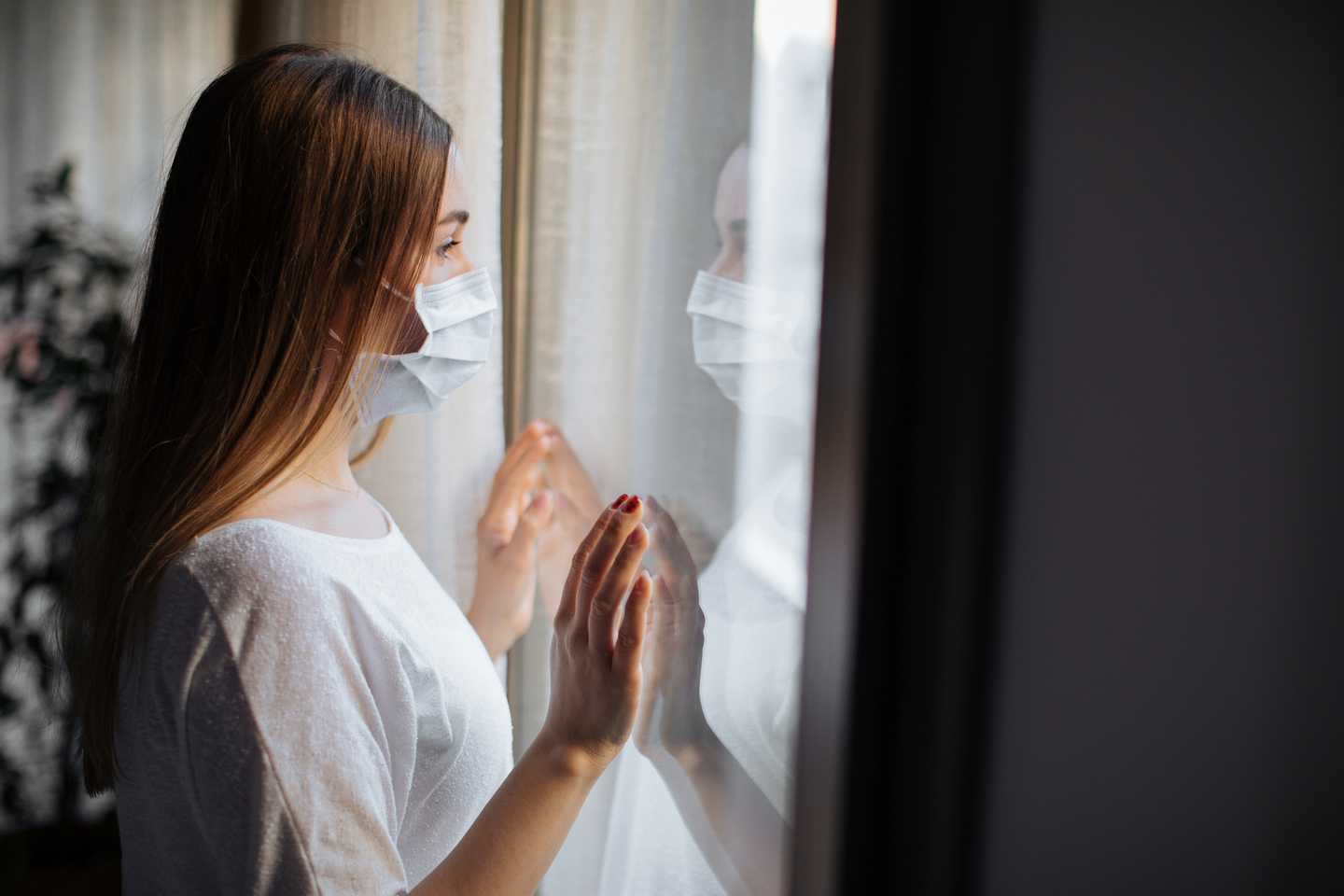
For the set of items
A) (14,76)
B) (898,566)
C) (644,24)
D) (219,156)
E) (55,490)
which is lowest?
(55,490)

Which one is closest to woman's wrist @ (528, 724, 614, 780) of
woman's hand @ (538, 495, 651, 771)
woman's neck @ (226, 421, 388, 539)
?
woman's hand @ (538, 495, 651, 771)

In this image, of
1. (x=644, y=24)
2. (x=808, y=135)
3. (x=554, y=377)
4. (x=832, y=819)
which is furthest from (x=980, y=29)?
(x=554, y=377)

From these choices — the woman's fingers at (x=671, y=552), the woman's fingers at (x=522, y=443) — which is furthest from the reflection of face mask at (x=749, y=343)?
the woman's fingers at (x=522, y=443)

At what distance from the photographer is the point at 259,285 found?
2.16 ft

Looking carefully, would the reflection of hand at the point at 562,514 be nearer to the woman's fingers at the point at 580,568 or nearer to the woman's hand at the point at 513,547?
the woman's hand at the point at 513,547

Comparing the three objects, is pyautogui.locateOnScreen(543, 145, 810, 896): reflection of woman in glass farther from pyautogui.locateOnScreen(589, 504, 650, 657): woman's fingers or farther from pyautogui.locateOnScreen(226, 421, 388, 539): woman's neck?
pyautogui.locateOnScreen(226, 421, 388, 539): woman's neck

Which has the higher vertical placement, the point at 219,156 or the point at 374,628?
the point at 219,156

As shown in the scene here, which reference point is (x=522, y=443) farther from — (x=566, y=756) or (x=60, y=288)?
(x=60, y=288)

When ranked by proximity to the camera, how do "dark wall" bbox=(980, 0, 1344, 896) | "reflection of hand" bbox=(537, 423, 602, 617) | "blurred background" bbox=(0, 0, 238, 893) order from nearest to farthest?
1. "dark wall" bbox=(980, 0, 1344, 896)
2. "reflection of hand" bbox=(537, 423, 602, 617)
3. "blurred background" bbox=(0, 0, 238, 893)

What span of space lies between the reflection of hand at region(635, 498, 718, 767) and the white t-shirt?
204mm

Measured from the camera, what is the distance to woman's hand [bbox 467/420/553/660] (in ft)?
3.15

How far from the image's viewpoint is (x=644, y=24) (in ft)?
2.70

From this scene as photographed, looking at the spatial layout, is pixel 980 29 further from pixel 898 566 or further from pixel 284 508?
pixel 284 508

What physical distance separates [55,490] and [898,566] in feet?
6.42
